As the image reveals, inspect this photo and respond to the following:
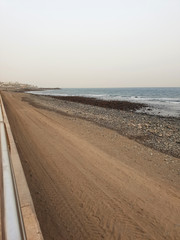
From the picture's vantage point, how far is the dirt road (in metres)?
2.93

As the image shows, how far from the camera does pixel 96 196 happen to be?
3768mm

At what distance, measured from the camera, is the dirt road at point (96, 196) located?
115 inches

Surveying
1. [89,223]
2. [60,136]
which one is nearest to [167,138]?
[60,136]

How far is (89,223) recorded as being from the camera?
3.04 meters

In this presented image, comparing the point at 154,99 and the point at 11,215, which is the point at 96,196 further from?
the point at 154,99

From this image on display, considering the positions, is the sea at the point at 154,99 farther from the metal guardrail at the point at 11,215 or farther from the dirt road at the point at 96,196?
the metal guardrail at the point at 11,215

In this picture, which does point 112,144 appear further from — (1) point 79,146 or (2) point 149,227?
(2) point 149,227

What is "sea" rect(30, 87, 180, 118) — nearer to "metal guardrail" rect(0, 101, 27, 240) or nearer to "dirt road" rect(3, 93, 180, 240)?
"dirt road" rect(3, 93, 180, 240)

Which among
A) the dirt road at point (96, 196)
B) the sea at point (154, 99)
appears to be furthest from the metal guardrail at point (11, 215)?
the sea at point (154, 99)

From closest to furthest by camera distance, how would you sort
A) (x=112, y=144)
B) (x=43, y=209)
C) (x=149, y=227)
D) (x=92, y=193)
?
1. (x=149, y=227)
2. (x=43, y=209)
3. (x=92, y=193)
4. (x=112, y=144)

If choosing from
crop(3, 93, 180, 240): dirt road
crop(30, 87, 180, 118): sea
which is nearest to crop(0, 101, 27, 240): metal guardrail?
crop(3, 93, 180, 240): dirt road

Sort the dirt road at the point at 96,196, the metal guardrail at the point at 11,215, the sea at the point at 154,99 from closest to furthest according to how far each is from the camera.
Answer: the metal guardrail at the point at 11,215 < the dirt road at the point at 96,196 < the sea at the point at 154,99

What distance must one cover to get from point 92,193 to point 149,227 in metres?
1.30

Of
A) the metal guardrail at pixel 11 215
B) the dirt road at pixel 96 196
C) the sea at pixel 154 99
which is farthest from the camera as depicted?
the sea at pixel 154 99
